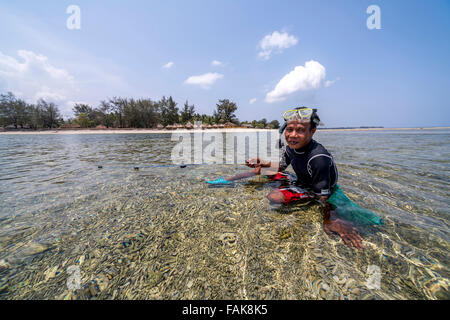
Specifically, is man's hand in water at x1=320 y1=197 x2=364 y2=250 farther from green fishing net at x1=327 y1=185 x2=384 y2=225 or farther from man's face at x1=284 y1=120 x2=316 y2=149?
man's face at x1=284 y1=120 x2=316 y2=149

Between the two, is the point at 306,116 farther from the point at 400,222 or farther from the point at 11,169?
the point at 11,169

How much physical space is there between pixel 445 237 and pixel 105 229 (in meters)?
4.88

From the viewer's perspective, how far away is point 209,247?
1.96 meters

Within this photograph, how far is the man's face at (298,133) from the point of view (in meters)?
2.79

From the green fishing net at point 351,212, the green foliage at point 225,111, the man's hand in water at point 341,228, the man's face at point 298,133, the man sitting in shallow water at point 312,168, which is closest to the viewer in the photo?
the man's hand in water at point 341,228

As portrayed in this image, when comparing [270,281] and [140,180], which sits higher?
[140,180]

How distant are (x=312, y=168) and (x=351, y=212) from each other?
101cm

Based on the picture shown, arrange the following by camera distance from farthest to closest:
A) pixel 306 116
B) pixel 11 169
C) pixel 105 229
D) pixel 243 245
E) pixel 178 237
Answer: pixel 11 169, pixel 306 116, pixel 105 229, pixel 178 237, pixel 243 245

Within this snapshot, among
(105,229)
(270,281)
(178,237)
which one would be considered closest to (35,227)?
(105,229)

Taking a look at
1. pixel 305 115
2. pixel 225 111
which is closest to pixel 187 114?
pixel 225 111

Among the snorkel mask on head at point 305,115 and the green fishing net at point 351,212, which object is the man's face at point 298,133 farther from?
the green fishing net at point 351,212

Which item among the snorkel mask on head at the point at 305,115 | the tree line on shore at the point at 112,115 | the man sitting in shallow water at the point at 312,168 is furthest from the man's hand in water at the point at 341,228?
the tree line on shore at the point at 112,115
